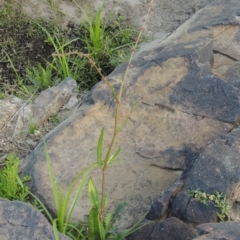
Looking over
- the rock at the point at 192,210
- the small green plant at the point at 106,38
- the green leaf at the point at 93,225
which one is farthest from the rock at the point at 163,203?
the small green plant at the point at 106,38

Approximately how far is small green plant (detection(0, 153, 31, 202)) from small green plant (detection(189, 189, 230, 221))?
980 millimetres

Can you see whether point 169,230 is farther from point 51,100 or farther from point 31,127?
point 51,100

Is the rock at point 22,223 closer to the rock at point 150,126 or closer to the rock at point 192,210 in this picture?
the rock at point 192,210

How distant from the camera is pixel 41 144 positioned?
3.88 m

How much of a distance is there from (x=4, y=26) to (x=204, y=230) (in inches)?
127

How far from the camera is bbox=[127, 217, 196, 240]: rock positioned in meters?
3.08

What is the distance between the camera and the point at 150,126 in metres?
3.86

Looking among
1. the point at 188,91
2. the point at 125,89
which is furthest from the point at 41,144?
the point at 188,91

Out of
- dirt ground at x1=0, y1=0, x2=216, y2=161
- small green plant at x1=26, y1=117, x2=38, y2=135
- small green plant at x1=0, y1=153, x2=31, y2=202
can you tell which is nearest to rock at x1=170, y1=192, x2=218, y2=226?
small green plant at x1=0, y1=153, x2=31, y2=202

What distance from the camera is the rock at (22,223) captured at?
2.76m

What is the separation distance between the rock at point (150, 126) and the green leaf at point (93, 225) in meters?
0.23

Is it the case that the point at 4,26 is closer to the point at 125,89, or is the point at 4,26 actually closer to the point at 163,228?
the point at 125,89

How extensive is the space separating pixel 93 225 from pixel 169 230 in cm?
37

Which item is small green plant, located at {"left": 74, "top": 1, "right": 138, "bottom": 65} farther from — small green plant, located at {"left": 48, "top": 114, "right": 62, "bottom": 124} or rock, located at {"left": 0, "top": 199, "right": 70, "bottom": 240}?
rock, located at {"left": 0, "top": 199, "right": 70, "bottom": 240}
